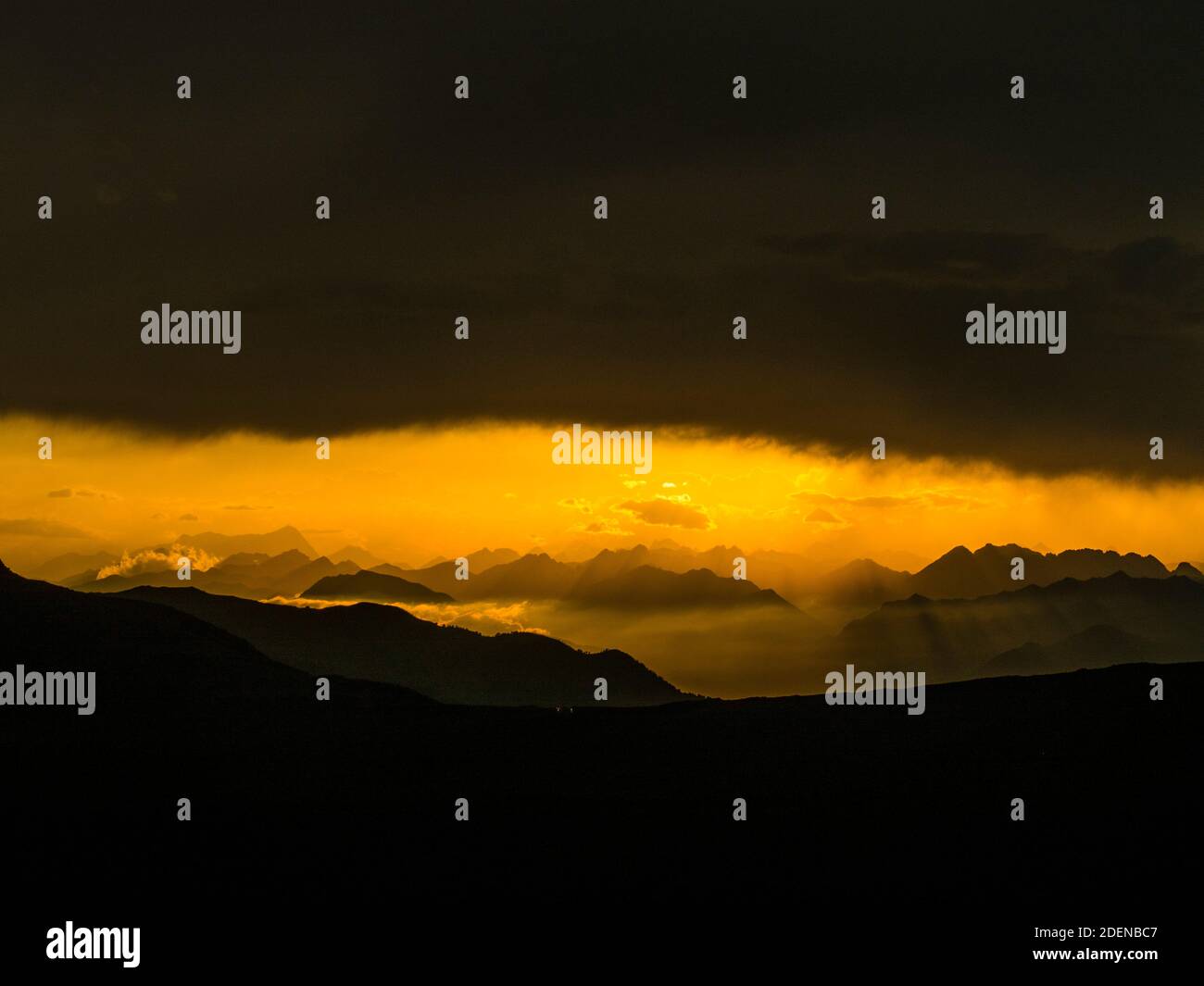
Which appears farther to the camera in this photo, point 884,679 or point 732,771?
point 884,679
